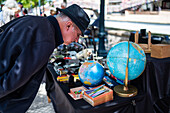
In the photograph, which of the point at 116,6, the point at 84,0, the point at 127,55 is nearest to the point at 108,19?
the point at 116,6

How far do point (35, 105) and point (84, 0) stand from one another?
22.4ft

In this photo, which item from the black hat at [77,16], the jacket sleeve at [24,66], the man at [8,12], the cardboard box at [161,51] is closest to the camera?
the jacket sleeve at [24,66]

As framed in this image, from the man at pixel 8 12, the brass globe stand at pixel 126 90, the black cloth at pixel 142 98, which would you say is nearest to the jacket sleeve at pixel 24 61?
the black cloth at pixel 142 98

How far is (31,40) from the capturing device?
1070mm

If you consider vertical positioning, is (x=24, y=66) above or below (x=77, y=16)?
below

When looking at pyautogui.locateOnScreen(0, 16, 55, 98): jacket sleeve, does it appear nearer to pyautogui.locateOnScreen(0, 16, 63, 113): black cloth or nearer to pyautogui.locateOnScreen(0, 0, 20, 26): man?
pyautogui.locateOnScreen(0, 16, 63, 113): black cloth

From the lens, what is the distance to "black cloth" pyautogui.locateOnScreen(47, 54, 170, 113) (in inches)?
63.4

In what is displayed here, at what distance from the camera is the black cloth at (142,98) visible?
1.61 meters

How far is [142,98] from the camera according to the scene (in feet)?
5.93

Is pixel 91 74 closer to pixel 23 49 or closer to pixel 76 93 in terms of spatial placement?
pixel 76 93

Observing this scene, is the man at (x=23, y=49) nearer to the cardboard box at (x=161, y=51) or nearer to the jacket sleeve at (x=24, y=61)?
the jacket sleeve at (x=24, y=61)

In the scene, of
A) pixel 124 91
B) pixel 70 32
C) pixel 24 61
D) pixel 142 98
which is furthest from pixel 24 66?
pixel 142 98

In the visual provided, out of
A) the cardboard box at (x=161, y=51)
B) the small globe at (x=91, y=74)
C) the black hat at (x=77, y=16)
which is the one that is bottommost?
the small globe at (x=91, y=74)

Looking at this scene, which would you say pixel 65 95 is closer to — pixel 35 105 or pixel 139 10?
pixel 35 105
